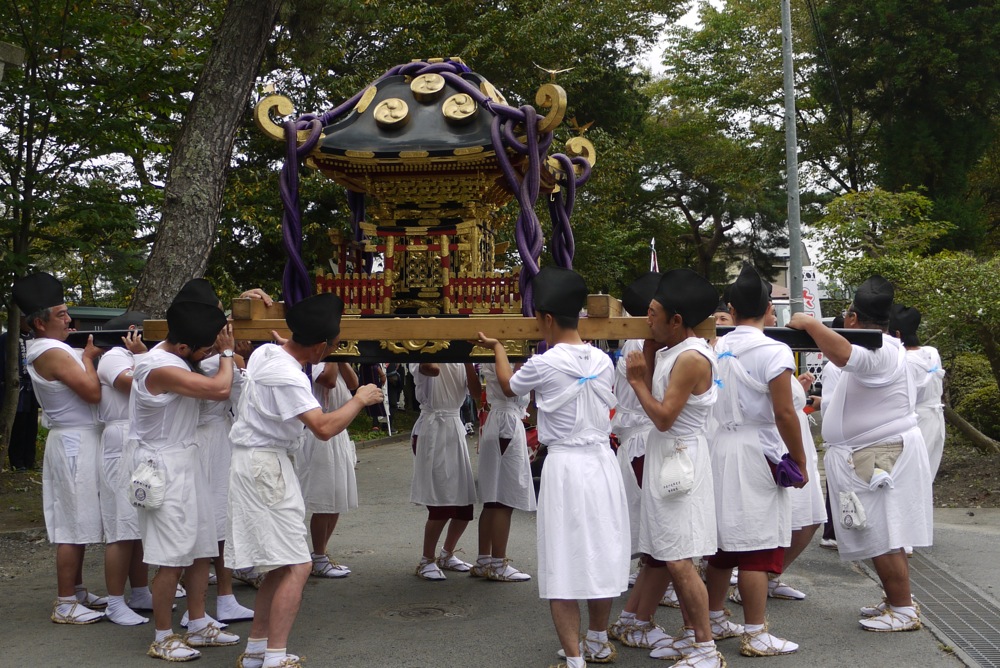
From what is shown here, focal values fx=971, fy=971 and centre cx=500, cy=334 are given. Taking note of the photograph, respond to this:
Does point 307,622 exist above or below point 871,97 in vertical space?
below

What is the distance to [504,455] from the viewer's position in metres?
7.00

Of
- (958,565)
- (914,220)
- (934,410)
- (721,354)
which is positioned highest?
(914,220)

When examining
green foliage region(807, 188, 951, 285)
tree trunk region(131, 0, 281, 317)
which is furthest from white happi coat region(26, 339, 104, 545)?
green foliage region(807, 188, 951, 285)

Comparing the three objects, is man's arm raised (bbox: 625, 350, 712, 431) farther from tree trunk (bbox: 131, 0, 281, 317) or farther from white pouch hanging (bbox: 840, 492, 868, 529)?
tree trunk (bbox: 131, 0, 281, 317)

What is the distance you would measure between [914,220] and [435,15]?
992 centimetres

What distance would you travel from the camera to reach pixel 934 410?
843 cm

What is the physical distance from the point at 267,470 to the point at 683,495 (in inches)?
82.1

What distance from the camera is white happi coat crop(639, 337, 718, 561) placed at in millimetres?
4863

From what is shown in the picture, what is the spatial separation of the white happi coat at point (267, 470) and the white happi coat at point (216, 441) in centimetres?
75

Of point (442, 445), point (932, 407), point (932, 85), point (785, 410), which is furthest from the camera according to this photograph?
point (932, 85)

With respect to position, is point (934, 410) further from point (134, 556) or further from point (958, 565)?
point (134, 556)

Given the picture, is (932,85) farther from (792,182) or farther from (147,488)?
(147,488)

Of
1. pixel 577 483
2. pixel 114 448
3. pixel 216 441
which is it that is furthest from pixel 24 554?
pixel 577 483

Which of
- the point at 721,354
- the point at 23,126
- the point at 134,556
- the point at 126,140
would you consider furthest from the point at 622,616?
the point at 23,126
